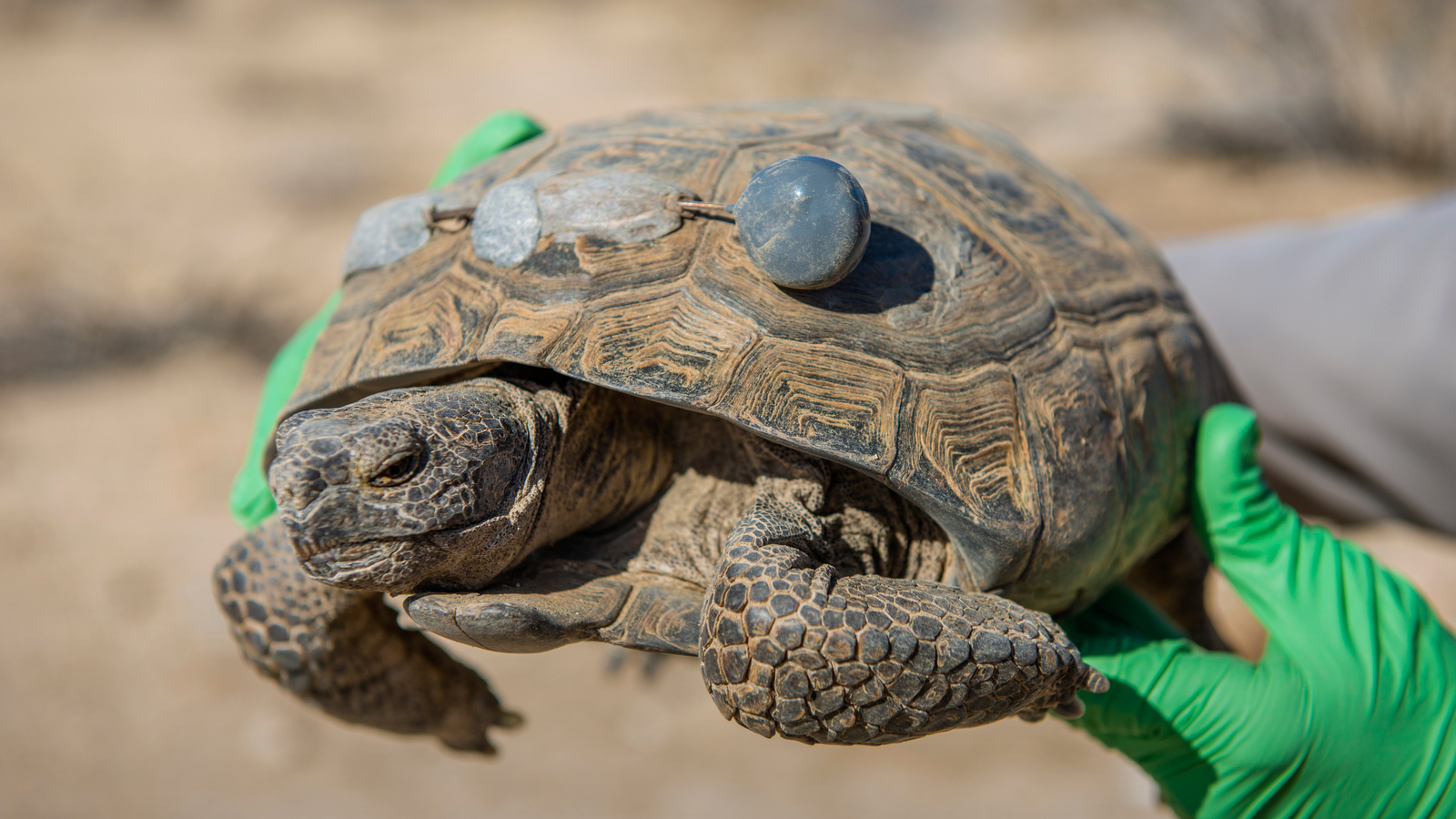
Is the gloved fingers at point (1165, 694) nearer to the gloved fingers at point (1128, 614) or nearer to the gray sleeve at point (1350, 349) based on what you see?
the gloved fingers at point (1128, 614)

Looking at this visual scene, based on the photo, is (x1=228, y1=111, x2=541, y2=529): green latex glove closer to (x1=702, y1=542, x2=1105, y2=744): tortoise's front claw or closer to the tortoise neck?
the tortoise neck

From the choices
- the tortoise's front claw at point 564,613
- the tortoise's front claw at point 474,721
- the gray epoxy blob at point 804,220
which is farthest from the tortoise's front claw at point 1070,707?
the tortoise's front claw at point 474,721

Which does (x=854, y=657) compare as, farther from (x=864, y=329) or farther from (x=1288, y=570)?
(x=1288, y=570)

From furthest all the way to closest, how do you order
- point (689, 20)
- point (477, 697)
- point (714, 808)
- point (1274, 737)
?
point (689, 20) < point (714, 808) < point (477, 697) < point (1274, 737)

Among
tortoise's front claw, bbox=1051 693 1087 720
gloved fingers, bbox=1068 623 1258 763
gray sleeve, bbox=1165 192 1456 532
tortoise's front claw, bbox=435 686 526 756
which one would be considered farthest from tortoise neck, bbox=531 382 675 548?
gray sleeve, bbox=1165 192 1456 532

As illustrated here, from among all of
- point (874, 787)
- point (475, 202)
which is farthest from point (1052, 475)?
point (874, 787)

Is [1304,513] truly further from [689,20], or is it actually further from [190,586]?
[689,20]
